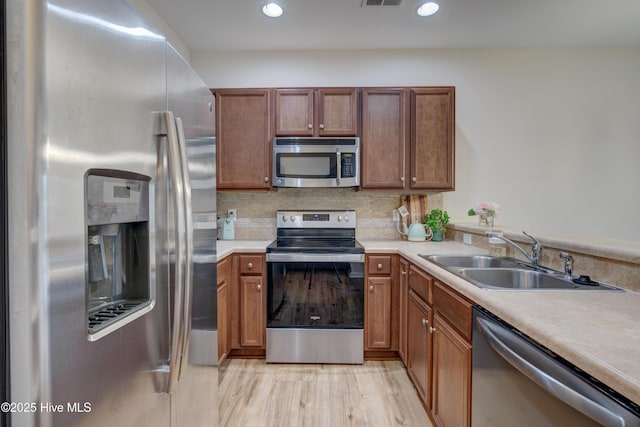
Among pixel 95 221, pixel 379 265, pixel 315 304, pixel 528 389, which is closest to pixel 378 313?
pixel 379 265

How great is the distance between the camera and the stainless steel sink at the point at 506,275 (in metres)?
1.38

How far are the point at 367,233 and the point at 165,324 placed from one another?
7.41ft

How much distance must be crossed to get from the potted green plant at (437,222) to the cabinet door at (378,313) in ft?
2.32

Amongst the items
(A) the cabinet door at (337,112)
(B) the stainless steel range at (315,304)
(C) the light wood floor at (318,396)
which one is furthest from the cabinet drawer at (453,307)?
(A) the cabinet door at (337,112)

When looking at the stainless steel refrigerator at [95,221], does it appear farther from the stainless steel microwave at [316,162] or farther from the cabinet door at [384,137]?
the cabinet door at [384,137]

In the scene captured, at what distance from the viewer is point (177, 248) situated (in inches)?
38.7

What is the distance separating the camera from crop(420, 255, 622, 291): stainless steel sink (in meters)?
1.38

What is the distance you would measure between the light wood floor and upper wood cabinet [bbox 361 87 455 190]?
147 centimetres

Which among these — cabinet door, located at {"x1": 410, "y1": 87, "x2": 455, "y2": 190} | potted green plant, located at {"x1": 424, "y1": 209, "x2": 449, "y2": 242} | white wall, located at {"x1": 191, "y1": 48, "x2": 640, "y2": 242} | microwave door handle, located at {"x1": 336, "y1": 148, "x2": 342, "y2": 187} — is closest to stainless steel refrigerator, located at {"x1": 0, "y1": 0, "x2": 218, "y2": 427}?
microwave door handle, located at {"x1": 336, "y1": 148, "x2": 342, "y2": 187}

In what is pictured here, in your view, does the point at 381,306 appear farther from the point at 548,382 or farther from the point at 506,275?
the point at 548,382

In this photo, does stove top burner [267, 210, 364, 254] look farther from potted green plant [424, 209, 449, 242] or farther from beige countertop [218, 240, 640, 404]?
beige countertop [218, 240, 640, 404]

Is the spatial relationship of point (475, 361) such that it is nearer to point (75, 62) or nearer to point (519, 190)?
point (75, 62)

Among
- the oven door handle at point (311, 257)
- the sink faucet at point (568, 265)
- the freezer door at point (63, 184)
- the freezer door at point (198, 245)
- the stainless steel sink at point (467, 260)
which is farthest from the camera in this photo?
the oven door handle at point (311, 257)

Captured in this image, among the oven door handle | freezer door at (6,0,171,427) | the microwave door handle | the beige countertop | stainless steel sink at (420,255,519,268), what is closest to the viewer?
freezer door at (6,0,171,427)
